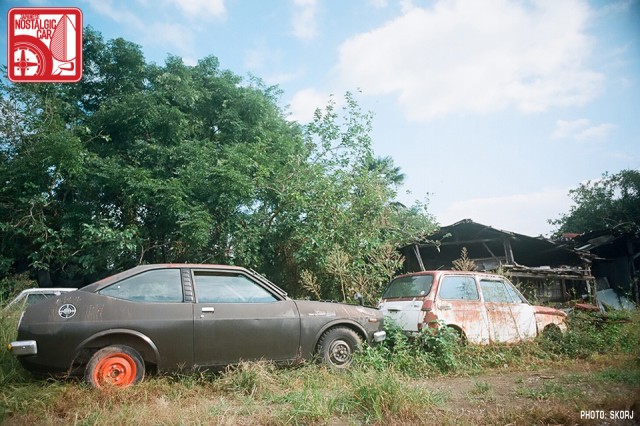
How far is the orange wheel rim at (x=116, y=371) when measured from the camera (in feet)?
14.4

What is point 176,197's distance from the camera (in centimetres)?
945

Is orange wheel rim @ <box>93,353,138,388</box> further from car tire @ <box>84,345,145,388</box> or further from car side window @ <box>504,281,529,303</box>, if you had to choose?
car side window @ <box>504,281,529,303</box>

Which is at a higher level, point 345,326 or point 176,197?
point 176,197

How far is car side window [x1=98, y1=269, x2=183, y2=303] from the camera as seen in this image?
188 inches

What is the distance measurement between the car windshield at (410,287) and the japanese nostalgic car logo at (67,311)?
16.0 ft

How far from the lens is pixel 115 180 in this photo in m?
10.2

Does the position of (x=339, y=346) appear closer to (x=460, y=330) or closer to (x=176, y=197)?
(x=460, y=330)

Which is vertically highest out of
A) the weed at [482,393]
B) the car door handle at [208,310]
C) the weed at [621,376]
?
the car door handle at [208,310]

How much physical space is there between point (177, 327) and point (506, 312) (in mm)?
5440

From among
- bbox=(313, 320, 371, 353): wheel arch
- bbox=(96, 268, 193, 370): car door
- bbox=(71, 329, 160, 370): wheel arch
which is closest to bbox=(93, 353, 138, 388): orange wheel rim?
bbox=(71, 329, 160, 370): wheel arch

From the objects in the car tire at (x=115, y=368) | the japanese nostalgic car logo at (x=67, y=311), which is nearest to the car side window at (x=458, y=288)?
the car tire at (x=115, y=368)

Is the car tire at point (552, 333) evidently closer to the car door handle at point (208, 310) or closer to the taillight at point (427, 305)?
the taillight at point (427, 305)

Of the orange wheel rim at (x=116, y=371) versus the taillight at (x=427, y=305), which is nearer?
the orange wheel rim at (x=116, y=371)

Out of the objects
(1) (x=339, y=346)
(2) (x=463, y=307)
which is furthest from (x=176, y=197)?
(2) (x=463, y=307)
